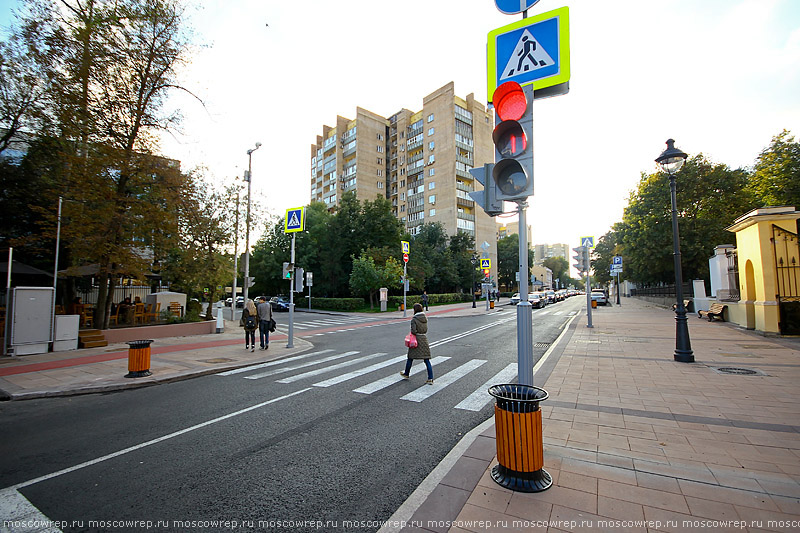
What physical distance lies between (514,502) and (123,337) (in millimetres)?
16532

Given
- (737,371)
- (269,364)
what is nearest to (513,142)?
(737,371)

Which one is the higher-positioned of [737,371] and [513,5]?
[513,5]

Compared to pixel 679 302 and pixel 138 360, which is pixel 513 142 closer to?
pixel 679 302

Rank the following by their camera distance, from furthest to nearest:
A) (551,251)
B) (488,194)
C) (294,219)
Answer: (551,251) → (294,219) → (488,194)

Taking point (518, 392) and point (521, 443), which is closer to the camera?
point (521, 443)

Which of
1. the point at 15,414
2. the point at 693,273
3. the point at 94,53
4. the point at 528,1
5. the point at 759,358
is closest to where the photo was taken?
the point at 528,1

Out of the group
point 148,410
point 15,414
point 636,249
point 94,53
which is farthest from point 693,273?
point 94,53

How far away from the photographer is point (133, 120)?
14055 millimetres

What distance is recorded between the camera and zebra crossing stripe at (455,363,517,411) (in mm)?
5633

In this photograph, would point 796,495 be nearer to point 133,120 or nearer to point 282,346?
point 282,346

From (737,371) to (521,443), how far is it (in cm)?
738

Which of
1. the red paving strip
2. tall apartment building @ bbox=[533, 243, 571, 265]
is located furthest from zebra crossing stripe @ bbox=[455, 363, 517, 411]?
tall apartment building @ bbox=[533, 243, 571, 265]

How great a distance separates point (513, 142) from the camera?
11.5ft

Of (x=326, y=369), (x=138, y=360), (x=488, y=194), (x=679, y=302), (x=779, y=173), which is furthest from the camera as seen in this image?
(x=779, y=173)
